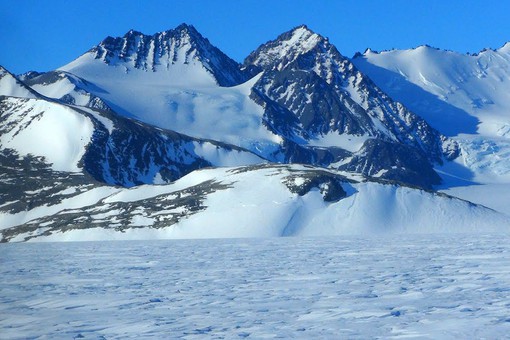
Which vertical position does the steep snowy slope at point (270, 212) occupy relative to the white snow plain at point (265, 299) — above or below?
above

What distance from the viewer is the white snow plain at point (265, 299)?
21.4m

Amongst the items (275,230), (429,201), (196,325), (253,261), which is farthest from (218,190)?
(196,325)

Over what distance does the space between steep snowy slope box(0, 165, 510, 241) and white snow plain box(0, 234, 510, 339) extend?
6654cm

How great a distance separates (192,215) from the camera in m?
117

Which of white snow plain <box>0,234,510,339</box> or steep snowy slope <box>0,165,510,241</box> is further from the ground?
steep snowy slope <box>0,165,510,241</box>

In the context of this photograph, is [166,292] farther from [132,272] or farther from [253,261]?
[253,261]

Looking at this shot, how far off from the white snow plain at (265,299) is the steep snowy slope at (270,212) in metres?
66.5

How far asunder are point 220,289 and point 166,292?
2247mm

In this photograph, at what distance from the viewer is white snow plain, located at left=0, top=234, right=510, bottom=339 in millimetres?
21391

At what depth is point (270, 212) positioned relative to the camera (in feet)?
377

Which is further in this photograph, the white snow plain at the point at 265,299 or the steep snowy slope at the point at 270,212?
the steep snowy slope at the point at 270,212

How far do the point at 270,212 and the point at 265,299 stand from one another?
287 feet

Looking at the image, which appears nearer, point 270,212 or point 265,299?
point 265,299

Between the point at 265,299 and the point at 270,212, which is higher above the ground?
the point at 270,212
